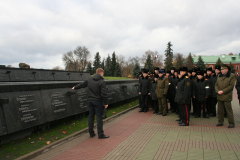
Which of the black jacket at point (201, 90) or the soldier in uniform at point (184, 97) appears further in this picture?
the black jacket at point (201, 90)

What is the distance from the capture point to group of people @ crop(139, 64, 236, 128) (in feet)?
21.5

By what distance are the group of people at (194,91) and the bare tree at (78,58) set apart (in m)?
56.3

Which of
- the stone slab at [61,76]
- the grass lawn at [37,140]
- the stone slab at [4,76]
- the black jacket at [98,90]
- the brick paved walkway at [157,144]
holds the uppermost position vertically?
the stone slab at [4,76]

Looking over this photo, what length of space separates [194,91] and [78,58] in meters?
60.1

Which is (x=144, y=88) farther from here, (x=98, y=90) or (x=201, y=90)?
(x=98, y=90)

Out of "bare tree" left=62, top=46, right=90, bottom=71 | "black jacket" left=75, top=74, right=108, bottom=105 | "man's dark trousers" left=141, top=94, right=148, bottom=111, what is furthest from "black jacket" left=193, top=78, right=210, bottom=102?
"bare tree" left=62, top=46, right=90, bottom=71

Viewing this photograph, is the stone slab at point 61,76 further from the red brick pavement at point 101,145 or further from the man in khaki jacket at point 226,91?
the man in khaki jacket at point 226,91

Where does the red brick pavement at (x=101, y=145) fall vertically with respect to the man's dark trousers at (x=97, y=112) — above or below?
below

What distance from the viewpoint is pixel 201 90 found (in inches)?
324

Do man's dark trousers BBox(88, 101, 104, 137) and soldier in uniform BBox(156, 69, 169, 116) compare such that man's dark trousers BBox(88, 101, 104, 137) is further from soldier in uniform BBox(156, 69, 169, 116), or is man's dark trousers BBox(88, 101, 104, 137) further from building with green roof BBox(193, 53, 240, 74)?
building with green roof BBox(193, 53, 240, 74)

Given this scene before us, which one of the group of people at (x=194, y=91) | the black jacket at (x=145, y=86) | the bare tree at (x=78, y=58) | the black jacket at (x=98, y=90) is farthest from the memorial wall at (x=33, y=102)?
the bare tree at (x=78, y=58)

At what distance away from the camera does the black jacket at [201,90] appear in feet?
26.9

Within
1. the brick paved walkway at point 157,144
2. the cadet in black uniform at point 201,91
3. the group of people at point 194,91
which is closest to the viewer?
the brick paved walkway at point 157,144

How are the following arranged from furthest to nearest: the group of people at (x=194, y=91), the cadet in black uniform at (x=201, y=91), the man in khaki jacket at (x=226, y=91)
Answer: the cadet in black uniform at (x=201, y=91) → the group of people at (x=194, y=91) → the man in khaki jacket at (x=226, y=91)
